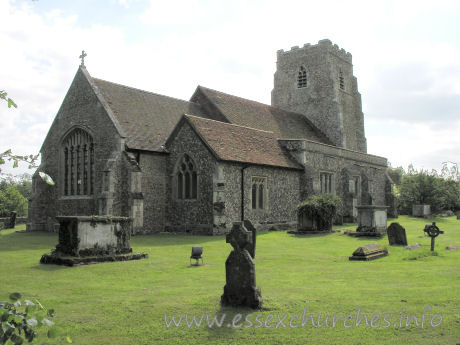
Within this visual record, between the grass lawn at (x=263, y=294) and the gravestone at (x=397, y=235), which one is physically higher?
the gravestone at (x=397, y=235)

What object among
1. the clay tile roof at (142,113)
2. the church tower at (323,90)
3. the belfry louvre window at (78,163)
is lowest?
the belfry louvre window at (78,163)

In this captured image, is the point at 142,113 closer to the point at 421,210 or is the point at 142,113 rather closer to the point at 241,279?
the point at 241,279

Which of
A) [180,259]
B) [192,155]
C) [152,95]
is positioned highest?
[152,95]

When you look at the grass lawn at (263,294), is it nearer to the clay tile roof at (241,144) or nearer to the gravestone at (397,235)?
the gravestone at (397,235)

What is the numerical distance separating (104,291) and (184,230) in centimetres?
1373

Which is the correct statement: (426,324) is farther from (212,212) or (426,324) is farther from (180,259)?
(212,212)

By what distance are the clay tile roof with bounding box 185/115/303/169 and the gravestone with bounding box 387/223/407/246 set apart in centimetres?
846

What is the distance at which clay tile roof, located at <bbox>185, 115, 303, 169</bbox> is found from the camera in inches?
862

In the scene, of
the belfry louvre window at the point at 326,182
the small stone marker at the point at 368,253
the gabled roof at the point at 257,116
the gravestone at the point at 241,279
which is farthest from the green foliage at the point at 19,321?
the belfry louvre window at the point at 326,182

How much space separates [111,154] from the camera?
72.3 ft

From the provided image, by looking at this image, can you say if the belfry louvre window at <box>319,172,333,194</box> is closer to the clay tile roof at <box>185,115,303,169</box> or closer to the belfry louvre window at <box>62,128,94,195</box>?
the clay tile roof at <box>185,115,303,169</box>

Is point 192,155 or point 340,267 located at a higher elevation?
point 192,155

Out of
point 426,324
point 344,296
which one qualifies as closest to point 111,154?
point 344,296

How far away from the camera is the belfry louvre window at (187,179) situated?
22094 millimetres
